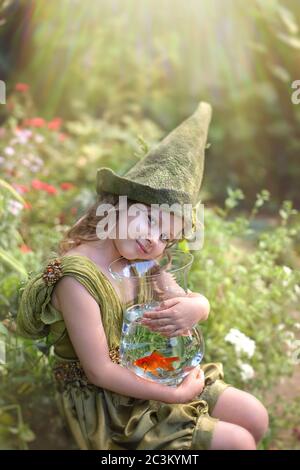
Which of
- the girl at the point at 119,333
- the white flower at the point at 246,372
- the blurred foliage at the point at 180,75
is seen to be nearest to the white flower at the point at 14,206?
the girl at the point at 119,333

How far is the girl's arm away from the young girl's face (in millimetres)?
219

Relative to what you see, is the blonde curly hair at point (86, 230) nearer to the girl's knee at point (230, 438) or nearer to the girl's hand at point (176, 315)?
the girl's hand at point (176, 315)

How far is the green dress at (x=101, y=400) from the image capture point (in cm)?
208

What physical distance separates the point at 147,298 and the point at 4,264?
762 millimetres

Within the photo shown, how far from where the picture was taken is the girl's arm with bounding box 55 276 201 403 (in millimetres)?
2078

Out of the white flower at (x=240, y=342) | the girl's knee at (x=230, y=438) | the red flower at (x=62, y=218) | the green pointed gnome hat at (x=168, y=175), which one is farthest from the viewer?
the red flower at (x=62, y=218)

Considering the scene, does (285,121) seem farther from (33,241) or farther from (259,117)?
(33,241)

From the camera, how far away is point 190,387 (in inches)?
84.5

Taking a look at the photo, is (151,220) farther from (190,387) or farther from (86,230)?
(190,387)

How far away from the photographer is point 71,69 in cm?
667

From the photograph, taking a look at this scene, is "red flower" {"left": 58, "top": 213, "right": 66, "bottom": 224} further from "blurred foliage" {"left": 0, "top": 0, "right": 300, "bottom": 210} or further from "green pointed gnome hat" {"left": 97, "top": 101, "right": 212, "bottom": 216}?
"blurred foliage" {"left": 0, "top": 0, "right": 300, "bottom": 210}

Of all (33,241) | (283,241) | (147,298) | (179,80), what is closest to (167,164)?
(147,298)

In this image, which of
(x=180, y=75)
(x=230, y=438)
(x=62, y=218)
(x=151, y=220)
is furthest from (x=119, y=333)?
(x=180, y=75)

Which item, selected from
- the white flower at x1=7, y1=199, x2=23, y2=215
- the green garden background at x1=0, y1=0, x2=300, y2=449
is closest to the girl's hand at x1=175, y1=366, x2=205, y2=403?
the white flower at x1=7, y1=199, x2=23, y2=215
